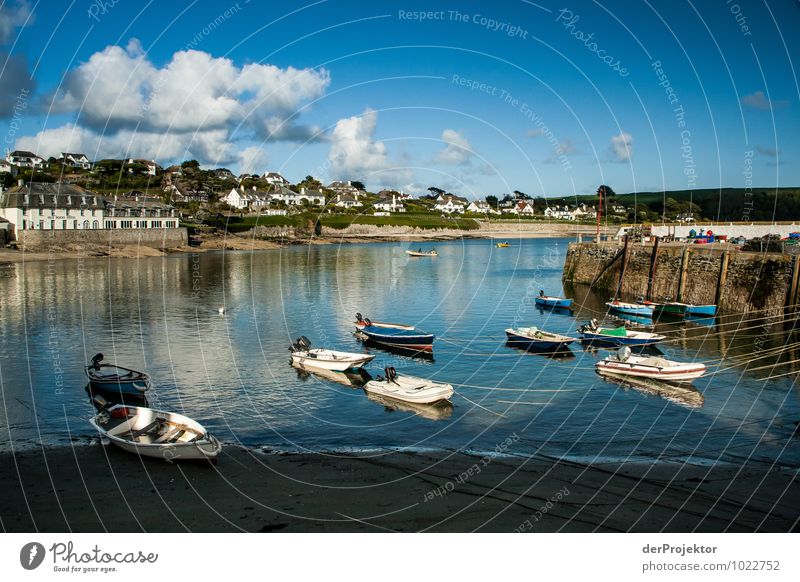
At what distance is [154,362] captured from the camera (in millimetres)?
27438

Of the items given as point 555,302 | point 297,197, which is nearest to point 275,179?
point 297,197

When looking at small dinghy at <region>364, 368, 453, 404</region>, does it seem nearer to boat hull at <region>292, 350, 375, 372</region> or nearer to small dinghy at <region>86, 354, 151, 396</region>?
boat hull at <region>292, 350, 375, 372</region>

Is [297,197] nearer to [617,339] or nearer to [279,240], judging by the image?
[279,240]

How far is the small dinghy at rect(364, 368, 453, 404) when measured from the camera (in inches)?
840

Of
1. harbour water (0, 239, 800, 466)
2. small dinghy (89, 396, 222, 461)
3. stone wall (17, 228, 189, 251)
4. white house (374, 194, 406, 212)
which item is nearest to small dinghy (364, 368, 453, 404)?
harbour water (0, 239, 800, 466)

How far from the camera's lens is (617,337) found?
3162cm

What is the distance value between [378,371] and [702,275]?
27.1 m

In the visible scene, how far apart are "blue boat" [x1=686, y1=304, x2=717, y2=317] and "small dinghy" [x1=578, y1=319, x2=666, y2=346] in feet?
29.9

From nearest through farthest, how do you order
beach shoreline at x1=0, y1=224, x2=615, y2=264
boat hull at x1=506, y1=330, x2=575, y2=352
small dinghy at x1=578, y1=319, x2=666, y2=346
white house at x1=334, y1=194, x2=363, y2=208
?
boat hull at x1=506, y1=330, x2=575, y2=352 → small dinghy at x1=578, y1=319, x2=666, y2=346 → beach shoreline at x1=0, y1=224, x2=615, y2=264 → white house at x1=334, y1=194, x2=363, y2=208

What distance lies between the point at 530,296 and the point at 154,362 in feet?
110

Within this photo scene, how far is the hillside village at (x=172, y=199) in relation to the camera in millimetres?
90188

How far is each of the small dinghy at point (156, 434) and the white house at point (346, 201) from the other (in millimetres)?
146399

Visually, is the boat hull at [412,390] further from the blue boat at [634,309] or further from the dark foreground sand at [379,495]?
the blue boat at [634,309]

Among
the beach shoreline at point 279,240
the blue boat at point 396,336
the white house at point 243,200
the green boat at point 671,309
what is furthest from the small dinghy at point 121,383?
A: the white house at point 243,200
